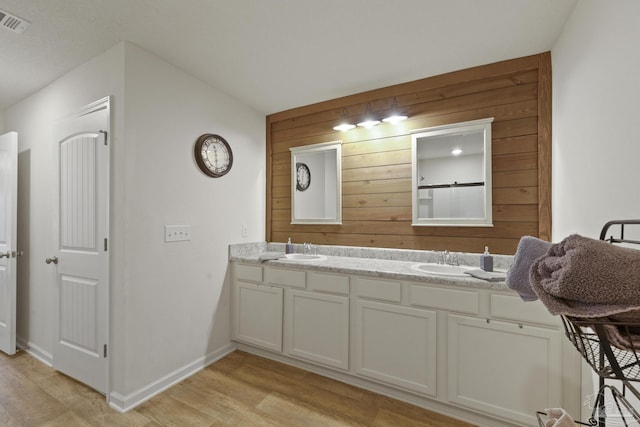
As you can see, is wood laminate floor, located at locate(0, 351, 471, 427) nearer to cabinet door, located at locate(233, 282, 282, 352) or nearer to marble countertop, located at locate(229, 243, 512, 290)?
cabinet door, located at locate(233, 282, 282, 352)

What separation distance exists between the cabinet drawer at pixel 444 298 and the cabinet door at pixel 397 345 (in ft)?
0.21

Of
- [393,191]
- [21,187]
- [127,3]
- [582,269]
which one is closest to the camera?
[582,269]

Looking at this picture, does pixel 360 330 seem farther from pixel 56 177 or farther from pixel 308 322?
pixel 56 177

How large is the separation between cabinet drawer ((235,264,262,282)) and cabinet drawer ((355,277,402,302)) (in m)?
0.89

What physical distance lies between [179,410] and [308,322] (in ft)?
3.23

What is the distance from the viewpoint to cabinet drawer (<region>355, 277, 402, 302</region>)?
1.85 m

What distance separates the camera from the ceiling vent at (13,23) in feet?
4.99

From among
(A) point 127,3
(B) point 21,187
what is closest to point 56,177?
(B) point 21,187

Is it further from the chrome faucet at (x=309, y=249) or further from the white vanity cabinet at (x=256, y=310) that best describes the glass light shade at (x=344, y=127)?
the white vanity cabinet at (x=256, y=310)

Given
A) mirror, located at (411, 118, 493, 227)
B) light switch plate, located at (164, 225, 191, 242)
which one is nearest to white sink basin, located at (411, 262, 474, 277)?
mirror, located at (411, 118, 493, 227)

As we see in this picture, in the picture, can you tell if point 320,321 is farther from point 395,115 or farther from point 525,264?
point 395,115

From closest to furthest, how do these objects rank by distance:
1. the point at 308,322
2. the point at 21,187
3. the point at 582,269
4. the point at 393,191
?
the point at 582,269 → the point at 308,322 → the point at 393,191 → the point at 21,187

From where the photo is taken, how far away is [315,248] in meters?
2.75

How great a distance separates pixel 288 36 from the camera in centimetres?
174
